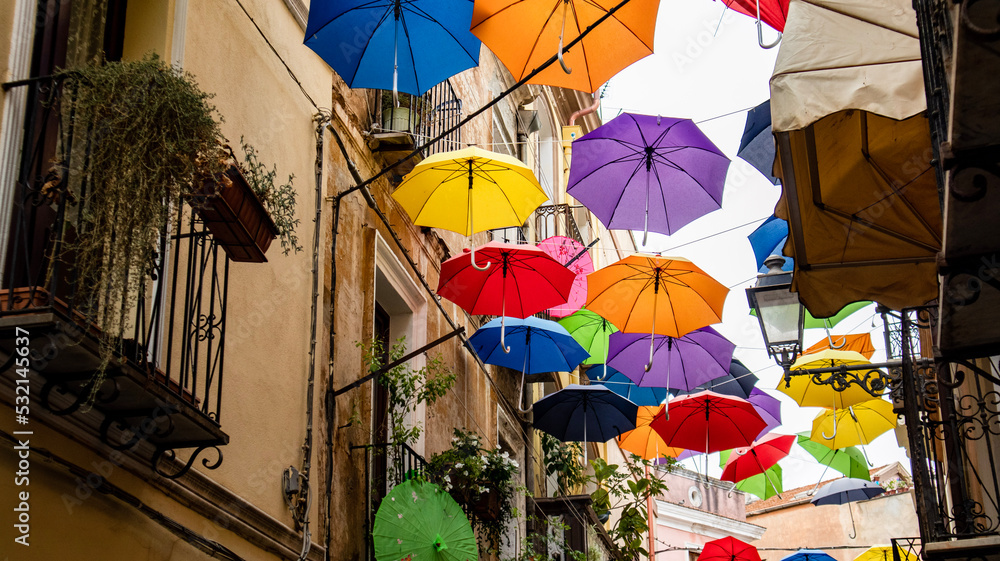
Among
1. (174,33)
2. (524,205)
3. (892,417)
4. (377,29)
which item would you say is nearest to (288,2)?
(377,29)

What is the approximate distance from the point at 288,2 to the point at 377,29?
29.0 inches

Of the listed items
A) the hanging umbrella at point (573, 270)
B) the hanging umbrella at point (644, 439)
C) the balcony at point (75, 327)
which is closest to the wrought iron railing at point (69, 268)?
the balcony at point (75, 327)

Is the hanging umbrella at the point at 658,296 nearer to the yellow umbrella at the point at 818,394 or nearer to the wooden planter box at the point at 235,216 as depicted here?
the yellow umbrella at the point at 818,394

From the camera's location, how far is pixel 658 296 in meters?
11.2

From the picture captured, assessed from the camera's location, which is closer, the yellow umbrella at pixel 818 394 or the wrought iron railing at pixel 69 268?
the wrought iron railing at pixel 69 268

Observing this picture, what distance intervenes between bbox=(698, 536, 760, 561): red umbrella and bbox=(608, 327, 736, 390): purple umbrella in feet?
23.8

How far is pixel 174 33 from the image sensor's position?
6.20 meters

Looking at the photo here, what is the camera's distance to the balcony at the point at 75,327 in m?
4.23

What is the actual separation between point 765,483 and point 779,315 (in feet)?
39.3

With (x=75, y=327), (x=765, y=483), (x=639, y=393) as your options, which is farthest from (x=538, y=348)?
(x=765, y=483)

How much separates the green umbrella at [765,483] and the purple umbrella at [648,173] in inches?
389

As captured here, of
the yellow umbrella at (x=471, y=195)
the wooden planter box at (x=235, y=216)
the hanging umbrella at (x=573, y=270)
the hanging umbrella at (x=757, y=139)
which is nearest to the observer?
the wooden planter box at (x=235, y=216)

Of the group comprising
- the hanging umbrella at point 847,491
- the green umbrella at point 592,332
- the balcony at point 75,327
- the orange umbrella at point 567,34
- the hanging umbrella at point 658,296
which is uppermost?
the orange umbrella at point 567,34

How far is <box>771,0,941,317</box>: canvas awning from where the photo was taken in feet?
17.6
